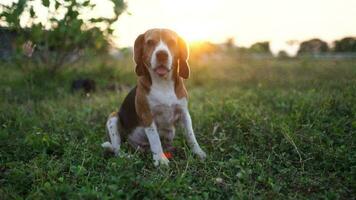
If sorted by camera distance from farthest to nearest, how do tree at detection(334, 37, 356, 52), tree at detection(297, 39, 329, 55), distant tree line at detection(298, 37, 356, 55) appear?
tree at detection(297, 39, 329, 55) < distant tree line at detection(298, 37, 356, 55) < tree at detection(334, 37, 356, 52)

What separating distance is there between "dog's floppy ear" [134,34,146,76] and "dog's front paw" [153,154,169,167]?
2.79 ft

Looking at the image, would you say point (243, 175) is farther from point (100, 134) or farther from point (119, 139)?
point (100, 134)

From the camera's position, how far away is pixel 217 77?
11.6 m

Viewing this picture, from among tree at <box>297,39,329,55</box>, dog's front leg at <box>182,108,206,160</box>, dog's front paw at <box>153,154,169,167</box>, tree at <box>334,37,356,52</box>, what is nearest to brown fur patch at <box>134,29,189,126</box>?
dog's front leg at <box>182,108,206,160</box>

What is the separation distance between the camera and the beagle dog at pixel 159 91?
13.1 ft

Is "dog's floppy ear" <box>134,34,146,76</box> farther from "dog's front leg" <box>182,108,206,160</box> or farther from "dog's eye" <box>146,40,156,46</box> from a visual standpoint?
"dog's front leg" <box>182,108,206,160</box>

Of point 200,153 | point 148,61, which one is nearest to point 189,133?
point 200,153

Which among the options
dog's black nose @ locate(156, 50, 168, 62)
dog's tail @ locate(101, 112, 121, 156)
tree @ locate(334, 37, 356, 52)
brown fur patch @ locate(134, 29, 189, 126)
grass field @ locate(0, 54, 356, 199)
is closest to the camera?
grass field @ locate(0, 54, 356, 199)

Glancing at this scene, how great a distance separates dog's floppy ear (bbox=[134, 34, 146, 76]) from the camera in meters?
4.20

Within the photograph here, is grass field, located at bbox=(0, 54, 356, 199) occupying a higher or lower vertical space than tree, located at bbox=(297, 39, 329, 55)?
lower

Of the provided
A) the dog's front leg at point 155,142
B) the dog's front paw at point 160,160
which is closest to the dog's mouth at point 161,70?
the dog's front leg at point 155,142

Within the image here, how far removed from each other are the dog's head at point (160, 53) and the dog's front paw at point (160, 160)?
A: 79 centimetres

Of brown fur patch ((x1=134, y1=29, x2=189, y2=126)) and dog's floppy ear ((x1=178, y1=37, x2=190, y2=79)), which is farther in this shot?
dog's floppy ear ((x1=178, y1=37, x2=190, y2=79))

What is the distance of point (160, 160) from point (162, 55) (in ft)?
3.29
